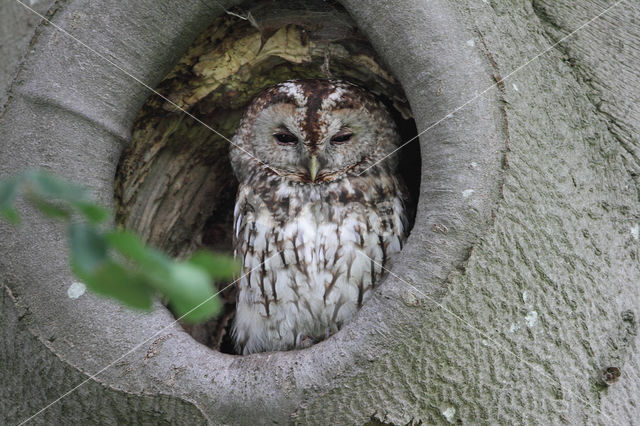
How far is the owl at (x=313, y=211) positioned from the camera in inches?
74.5

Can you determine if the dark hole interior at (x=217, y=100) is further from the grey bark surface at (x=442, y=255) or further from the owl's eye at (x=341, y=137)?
the grey bark surface at (x=442, y=255)

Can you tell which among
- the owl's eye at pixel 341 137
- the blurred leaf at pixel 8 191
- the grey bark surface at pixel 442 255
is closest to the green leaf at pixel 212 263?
the blurred leaf at pixel 8 191

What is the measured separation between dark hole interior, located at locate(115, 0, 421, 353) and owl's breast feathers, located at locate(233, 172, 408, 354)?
1.03ft

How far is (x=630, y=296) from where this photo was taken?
1.47 m

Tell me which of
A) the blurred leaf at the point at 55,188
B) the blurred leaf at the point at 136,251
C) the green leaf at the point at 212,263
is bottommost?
the green leaf at the point at 212,263

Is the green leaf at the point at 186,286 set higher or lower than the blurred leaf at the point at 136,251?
lower

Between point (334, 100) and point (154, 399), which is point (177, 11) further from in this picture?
point (154, 399)

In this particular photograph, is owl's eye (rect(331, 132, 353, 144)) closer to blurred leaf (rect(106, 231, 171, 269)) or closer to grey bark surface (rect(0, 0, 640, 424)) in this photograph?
grey bark surface (rect(0, 0, 640, 424))

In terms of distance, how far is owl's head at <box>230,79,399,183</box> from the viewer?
1.93m

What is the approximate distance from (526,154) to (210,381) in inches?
34.5

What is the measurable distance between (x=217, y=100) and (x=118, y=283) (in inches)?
69.6

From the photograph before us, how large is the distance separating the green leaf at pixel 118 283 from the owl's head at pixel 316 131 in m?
1.53

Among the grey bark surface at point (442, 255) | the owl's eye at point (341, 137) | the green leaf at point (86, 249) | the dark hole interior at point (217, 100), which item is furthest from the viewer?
the owl's eye at point (341, 137)

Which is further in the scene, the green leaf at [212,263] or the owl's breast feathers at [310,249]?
the owl's breast feathers at [310,249]
